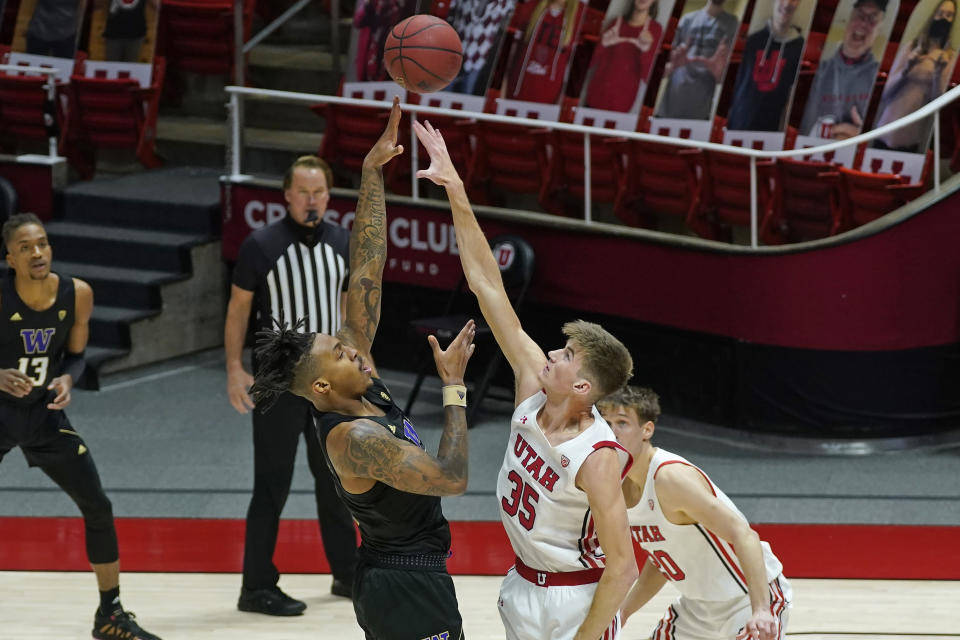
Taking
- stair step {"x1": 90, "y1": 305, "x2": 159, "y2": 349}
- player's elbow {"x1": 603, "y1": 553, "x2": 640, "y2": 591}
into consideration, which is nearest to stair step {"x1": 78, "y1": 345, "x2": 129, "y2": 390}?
stair step {"x1": 90, "y1": 305, "x2": 159, "y2": 349}

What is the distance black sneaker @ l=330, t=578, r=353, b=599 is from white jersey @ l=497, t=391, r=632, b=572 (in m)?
2.30

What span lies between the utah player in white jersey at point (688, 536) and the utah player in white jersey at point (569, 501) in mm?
303

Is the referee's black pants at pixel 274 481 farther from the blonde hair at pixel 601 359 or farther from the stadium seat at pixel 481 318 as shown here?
the stadium seat at pixel 481 318

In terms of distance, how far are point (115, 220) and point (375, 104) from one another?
2.38 m

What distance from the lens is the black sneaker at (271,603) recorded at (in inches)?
234

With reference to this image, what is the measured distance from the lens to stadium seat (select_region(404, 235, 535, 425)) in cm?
839

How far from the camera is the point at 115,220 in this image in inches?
409

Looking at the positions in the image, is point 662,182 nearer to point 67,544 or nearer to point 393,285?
point 393,285

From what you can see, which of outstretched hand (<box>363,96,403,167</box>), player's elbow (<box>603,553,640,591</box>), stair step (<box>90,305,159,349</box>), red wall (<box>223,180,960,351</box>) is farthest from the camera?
stair step (<box>90,305,159,349</box>)

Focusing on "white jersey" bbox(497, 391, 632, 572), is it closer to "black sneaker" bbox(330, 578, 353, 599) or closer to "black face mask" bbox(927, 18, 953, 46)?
"black sneaker" bbox(330, 578, 353, 599)

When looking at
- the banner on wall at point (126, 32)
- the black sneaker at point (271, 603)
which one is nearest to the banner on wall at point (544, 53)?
the banner on wall at point (126, 32)

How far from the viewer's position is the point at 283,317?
19.5ft

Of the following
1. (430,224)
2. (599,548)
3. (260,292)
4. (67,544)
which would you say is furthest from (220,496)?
(599,548)

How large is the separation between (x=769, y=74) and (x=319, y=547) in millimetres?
4108
